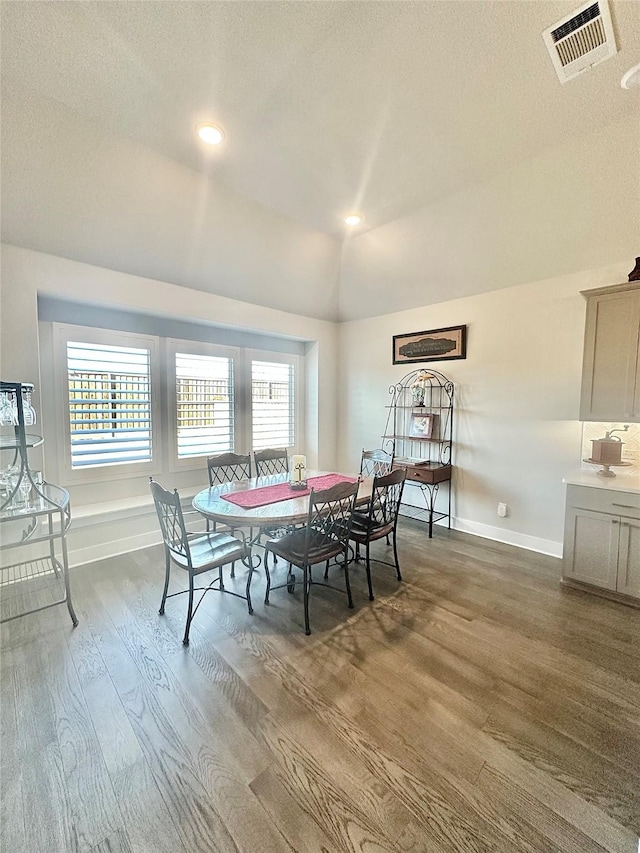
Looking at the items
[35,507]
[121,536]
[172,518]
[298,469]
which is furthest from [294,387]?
[35,507]

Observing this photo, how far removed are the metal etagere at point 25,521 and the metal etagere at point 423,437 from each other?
132 inches

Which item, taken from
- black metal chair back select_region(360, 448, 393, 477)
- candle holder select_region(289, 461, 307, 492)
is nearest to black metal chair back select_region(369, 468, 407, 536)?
black metal chair back select_region(360, 448, 393, 477)

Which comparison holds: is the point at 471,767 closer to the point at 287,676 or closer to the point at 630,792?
the point at 630,792

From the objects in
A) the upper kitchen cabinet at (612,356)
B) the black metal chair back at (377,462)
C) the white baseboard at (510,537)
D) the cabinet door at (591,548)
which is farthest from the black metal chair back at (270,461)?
the upper kitchen cabinet at (612,356)

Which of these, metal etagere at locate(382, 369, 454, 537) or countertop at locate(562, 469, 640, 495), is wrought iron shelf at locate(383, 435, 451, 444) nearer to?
metal etagere at locate(382, 369, 454, 537)

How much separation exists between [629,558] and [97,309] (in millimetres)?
5170

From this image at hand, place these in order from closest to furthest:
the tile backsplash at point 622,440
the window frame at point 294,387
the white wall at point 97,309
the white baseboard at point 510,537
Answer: the white wall at point 97,309 < the tile backsplash at point 622,440 < the white baseboard at point 510,537 < the window frame at point 294,387

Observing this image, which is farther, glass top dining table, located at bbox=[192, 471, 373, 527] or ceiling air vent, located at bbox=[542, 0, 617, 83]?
glass top dining table, located at bbox=[192, 471, 373, 527]

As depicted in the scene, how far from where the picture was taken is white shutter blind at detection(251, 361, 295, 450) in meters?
4.91

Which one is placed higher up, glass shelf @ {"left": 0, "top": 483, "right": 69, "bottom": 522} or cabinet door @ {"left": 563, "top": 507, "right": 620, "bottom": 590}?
glass shelf @ {"left": 0, "top": 483, "right": 69, "bottom": 522}

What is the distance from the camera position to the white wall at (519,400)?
336 centimetres

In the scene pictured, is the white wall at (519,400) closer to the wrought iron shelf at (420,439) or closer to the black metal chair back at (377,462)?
the wrought iron shelf at (420,439)

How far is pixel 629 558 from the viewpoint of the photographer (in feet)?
8.61

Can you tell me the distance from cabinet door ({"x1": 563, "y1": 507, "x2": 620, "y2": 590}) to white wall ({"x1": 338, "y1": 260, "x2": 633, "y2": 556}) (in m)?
0.64
